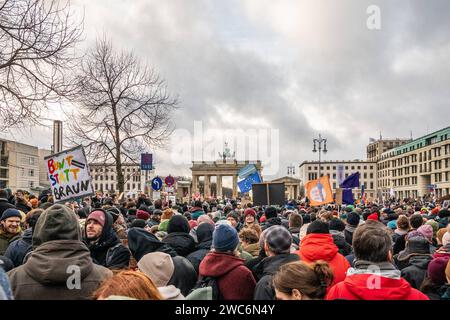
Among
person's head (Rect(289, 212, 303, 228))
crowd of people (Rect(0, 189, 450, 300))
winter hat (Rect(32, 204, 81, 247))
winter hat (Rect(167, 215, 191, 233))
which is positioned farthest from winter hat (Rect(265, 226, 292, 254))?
person's head (Rect(289, 212, 303, 228))

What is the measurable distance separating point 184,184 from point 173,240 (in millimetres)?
83688

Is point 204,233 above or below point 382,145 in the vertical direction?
below

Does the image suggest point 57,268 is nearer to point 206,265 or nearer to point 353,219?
point 206,265

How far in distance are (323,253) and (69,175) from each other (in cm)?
491

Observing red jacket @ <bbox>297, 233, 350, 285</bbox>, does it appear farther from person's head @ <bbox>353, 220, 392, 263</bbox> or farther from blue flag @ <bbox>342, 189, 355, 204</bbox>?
blue flag @ <bbox>342, 189, 355, 204</bbox>

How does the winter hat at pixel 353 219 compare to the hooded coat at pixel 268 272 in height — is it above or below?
above

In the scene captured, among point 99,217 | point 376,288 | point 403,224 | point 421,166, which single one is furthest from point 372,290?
point 421,166

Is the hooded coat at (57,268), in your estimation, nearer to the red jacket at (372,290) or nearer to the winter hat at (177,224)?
the red jacket at (372,290)

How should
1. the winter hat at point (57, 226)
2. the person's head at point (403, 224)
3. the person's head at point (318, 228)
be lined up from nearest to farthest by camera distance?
1. the winter hat at point (57, 226)
2. the person's head at point (318, 228)
3. the person's head at point (403, 224)

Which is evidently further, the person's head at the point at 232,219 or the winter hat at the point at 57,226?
the person's head at the point at 232,219

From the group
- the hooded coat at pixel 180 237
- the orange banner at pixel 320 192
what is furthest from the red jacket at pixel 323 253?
the orange banner at pixel 320 192

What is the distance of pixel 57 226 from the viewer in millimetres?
3459

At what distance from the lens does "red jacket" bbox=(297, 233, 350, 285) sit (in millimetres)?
4863

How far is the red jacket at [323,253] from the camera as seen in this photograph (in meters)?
4.86
